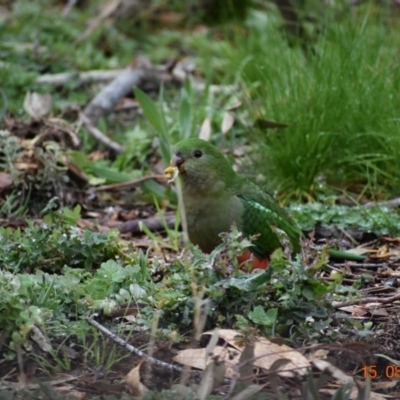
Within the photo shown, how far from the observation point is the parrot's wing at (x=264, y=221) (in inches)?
187

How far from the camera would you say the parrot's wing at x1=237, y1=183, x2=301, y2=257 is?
474 centimetres

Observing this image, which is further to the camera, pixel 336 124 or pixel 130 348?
pixel 336 124

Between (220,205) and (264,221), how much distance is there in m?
0.24

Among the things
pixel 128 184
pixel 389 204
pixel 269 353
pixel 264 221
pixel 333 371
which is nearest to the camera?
pixel 333 371

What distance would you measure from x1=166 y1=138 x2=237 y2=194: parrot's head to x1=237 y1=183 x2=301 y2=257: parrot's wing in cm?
14

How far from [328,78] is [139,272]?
2.42 metres

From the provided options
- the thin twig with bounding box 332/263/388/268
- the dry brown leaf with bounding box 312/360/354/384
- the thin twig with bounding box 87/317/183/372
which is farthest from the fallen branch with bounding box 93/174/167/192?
the dry brown leaf with bounding box 312/360/354/384

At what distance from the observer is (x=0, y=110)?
256 inches

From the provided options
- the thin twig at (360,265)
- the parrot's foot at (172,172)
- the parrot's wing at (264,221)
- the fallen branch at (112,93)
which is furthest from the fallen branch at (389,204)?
the fallen branch at (112,93)

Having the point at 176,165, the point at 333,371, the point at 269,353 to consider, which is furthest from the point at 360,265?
the point at 333,371

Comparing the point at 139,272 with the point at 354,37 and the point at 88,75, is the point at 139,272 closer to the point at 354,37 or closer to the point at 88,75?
the point at 354,37

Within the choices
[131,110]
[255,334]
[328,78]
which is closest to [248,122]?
[328,78]

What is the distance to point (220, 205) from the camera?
4773 mm

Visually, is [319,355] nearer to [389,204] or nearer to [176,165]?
[176,165]
